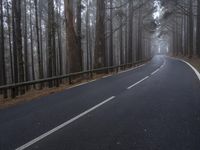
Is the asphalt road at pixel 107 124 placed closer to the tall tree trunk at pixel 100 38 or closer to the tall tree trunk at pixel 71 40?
the tall tree trunk at pixel 71 40

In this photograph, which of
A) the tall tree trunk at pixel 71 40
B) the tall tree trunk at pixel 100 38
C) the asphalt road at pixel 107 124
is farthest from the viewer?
the tall tree trunk at pixel 100 38

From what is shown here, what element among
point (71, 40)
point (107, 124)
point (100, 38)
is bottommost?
point (107, 124)

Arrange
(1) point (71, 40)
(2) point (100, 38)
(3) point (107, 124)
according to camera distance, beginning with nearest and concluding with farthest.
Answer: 1. (3) point (107, 124)
2. (1) point (71, 40)
3. (2) point (100, 38)

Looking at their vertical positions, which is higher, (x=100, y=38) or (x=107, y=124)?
(x=100, y=38)

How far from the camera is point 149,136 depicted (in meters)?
6.37

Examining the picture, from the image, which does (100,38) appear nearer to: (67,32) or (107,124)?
(67,32)

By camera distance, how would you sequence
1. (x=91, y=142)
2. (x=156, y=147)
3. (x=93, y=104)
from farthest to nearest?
(x=93, y=104) → (x=91, y=142) → (x=156, y=147)

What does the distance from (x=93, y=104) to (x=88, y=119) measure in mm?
2289

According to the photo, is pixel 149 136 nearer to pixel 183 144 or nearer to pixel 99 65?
pixel 183 144

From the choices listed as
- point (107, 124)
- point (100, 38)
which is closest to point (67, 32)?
point (100, 38)

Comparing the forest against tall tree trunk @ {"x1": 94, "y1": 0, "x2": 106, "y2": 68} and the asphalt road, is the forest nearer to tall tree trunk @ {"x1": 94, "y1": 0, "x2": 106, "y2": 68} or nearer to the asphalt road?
tall tree trunk @ {"x1": 94, "y1": 0, "x2": 106, "y2": 68}

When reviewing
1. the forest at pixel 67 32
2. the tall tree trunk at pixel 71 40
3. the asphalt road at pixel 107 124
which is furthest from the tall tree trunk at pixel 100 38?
the asphalt road at pixel 107 124

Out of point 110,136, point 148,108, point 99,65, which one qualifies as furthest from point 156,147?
point 99,65

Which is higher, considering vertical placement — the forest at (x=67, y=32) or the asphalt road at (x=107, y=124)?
the forest at (x=67, y=32)
